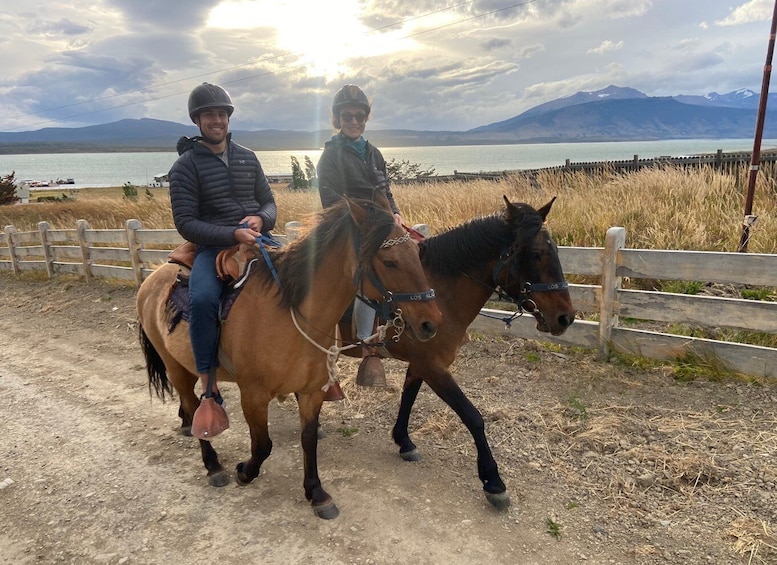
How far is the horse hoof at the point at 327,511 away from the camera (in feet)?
10.8

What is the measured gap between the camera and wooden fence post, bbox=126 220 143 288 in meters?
9.83

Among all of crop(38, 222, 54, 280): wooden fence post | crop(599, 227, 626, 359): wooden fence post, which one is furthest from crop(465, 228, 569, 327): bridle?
crop(38, 222, 54, 280): wooden fence post

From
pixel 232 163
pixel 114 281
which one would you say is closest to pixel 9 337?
pixel 114 281

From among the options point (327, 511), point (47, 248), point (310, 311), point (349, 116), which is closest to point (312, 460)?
point (327, 511)

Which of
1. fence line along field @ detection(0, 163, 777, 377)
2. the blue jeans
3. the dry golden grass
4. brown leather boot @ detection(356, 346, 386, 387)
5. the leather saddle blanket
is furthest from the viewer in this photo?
the dry golden grass

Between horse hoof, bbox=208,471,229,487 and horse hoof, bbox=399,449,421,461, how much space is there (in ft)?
4.80

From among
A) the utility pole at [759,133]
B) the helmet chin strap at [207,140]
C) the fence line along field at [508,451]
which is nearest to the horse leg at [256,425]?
the fence line along field at [508,451]

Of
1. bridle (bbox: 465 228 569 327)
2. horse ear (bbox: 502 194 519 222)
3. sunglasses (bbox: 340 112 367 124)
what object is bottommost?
bridle (bbox: 465 228 569 327)

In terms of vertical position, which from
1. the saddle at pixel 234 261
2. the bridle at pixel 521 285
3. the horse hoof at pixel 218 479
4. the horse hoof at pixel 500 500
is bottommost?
the horse hoof at pixel 218 479

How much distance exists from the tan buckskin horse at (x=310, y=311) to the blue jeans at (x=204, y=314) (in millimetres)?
103

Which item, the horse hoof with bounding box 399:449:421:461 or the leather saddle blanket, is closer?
the leather saddle blanket

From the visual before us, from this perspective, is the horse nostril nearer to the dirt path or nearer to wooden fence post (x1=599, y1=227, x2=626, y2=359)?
the dirt path

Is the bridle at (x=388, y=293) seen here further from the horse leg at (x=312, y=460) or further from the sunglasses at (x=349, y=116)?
the sunglasses at (x=349, y=116)

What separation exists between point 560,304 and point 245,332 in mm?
2281
